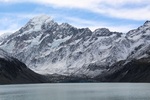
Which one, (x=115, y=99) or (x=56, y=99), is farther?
(x=56, y=99)

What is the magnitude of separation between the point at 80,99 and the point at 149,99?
24.0m

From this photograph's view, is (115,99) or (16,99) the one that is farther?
(16,99)

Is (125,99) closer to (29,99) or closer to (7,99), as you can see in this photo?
(29,99)

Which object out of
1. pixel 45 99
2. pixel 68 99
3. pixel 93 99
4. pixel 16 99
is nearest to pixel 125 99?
pixel 93 99

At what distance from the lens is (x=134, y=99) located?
124 metres

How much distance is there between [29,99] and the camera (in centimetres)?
13388

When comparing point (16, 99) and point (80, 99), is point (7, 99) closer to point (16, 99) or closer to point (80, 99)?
point (16, 99)

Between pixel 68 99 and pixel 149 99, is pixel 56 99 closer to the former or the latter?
pixel 68 99

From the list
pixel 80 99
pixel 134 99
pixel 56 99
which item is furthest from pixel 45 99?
pixel 134 99

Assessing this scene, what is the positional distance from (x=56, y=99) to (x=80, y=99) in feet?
32.1

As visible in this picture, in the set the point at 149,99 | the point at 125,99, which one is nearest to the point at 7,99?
the point at 125,99

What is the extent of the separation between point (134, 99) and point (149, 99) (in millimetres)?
6069

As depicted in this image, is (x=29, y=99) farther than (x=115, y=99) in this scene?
Yes

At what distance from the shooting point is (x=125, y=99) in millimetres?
124812
